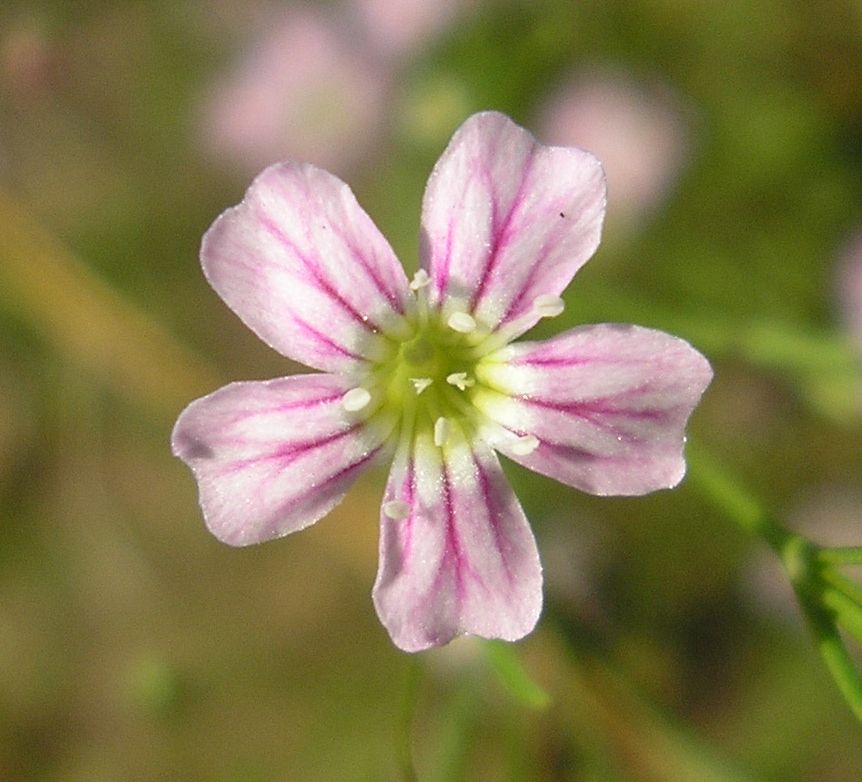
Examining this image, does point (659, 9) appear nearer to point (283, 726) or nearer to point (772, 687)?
point (772, 687)

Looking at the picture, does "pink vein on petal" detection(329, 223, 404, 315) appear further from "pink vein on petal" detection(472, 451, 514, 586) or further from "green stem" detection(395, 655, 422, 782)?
"green stem" detection(395, 655, 422, 782)

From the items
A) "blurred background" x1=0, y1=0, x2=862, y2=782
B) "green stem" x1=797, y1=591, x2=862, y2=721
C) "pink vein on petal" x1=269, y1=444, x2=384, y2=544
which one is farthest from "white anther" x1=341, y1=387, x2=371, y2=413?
"blurred background" x1=0, y1=0, x2=862, y2=782

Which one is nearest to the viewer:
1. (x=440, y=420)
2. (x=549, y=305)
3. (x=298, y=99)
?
(x=549, y=305)

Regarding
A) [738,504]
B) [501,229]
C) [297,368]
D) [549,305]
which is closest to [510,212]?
[501,229]

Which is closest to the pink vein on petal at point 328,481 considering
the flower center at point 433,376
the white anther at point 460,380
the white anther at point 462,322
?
the flower center at point 433,376

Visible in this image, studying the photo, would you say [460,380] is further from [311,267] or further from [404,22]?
[404,22]

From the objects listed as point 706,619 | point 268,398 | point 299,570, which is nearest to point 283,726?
point 299,570
